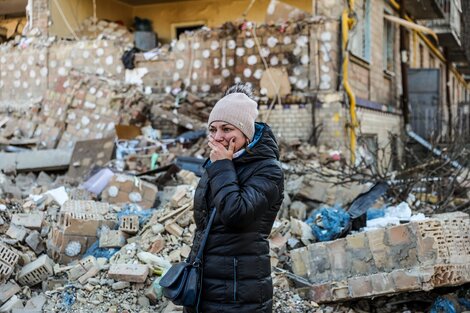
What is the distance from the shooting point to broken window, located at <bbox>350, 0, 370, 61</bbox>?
11578 millimetres

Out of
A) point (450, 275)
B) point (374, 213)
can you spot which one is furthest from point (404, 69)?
point (450, 275)

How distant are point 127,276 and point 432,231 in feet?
8.75

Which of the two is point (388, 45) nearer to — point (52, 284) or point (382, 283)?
point (382, 283)

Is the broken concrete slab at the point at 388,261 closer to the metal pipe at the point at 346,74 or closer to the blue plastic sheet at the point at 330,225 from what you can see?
the blue plastic sheet at the point at 330,225

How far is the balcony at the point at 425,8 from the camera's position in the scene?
1515 centimetres

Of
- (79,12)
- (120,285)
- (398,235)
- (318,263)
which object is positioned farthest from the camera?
(79,12)

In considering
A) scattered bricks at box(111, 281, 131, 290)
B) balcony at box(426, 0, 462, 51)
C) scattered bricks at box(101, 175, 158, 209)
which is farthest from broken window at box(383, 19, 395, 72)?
scattered bricks at box(111, 281, 131, 290)

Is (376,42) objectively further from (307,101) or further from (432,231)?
(432,231)

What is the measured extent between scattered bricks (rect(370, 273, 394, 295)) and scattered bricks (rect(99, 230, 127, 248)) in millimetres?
2448

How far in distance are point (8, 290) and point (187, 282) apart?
103 inches

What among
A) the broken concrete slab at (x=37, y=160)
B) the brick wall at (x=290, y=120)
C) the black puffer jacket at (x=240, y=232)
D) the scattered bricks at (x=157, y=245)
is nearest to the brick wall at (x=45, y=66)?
the broken concrete slab at (x=37, y=160)

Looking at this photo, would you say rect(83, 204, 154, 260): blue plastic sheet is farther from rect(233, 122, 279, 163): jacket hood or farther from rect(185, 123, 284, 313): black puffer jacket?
rect(233, 122, 279, 163): jacket hood

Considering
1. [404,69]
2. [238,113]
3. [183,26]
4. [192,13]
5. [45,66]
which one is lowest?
[238,113]

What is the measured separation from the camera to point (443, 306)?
4.71m
